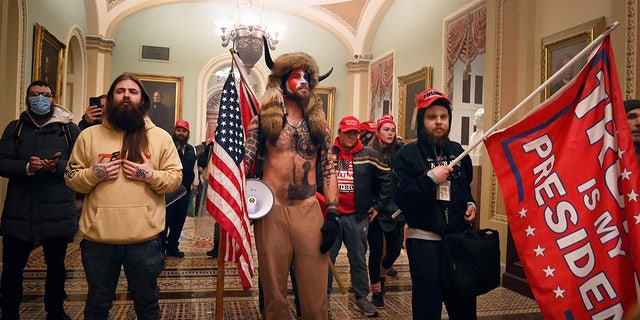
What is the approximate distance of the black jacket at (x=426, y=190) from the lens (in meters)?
2.63

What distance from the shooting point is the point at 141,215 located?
2.57 m

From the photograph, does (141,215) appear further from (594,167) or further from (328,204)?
(594,167)

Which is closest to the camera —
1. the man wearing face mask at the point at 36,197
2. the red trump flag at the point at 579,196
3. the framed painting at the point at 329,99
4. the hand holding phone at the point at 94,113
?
the red trump flag at the point at 579,196

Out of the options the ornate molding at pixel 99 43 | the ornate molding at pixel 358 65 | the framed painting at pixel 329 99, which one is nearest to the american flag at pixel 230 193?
the ornate molding at pixel 99 43

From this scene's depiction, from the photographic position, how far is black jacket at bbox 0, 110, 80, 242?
10.8 feet

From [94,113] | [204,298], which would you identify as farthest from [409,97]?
[94,113]

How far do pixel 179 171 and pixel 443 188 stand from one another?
1563 mm

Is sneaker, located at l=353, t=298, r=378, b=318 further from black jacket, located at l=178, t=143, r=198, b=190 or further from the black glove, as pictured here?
black jacket, located at l=178, t=143, r=198, b=190

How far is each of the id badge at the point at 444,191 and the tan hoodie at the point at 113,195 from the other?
1.53 metres

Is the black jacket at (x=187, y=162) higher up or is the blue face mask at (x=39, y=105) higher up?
the blue face mask at (x=39, y=105)

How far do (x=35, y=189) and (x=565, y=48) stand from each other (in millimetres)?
5586

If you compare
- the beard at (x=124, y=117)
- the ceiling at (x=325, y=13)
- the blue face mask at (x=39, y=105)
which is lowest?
the beard at (x=124, y=117)

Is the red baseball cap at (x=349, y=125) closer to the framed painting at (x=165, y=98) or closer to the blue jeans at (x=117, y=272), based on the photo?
the blue jeans at (x=117, y=272)

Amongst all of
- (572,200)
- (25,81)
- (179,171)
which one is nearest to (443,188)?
(572,200)
